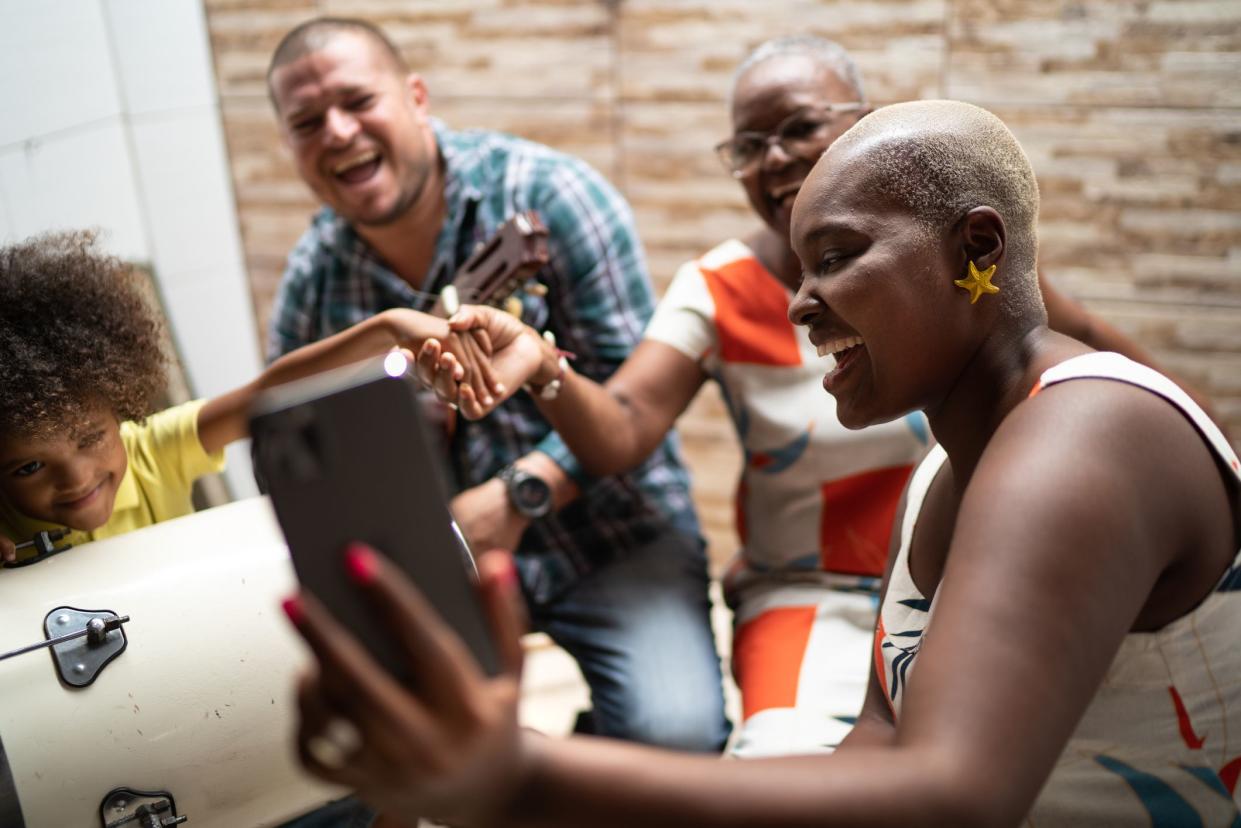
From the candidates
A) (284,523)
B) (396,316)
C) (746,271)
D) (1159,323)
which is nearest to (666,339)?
(746,271)

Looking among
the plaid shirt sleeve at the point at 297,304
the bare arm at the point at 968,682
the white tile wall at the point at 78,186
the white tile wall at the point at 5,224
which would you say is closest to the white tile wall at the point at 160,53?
the white tile wall at the point at 78,186

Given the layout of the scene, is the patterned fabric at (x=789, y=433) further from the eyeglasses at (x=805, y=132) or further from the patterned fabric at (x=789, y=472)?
the eyeglasses at (x=805, y=132)

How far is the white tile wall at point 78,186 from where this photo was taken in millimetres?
1120

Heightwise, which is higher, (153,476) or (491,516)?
(153,476)

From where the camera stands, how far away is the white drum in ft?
2.91

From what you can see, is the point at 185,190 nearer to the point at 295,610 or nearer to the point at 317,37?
the point at 317,37

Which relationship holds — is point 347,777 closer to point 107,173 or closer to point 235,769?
point 235,769

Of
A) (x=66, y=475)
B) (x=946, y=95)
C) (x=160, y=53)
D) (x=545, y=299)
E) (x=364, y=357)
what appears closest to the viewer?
(x=66, y=475)

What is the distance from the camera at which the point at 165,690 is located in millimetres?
933

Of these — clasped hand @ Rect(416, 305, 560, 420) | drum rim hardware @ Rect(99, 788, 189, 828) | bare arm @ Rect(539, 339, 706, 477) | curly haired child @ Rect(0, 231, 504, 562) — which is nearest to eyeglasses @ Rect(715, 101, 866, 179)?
bare arm @ Rect(539, 339, 706, 477)

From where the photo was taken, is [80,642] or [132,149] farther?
[132,149]

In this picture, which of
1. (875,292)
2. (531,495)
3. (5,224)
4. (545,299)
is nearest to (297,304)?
(545,299)

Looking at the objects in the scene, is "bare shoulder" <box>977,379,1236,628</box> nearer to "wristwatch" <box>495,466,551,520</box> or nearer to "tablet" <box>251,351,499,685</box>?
"tablet" <box>251,351,499,685</box>

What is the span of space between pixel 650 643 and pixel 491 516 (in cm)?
32
